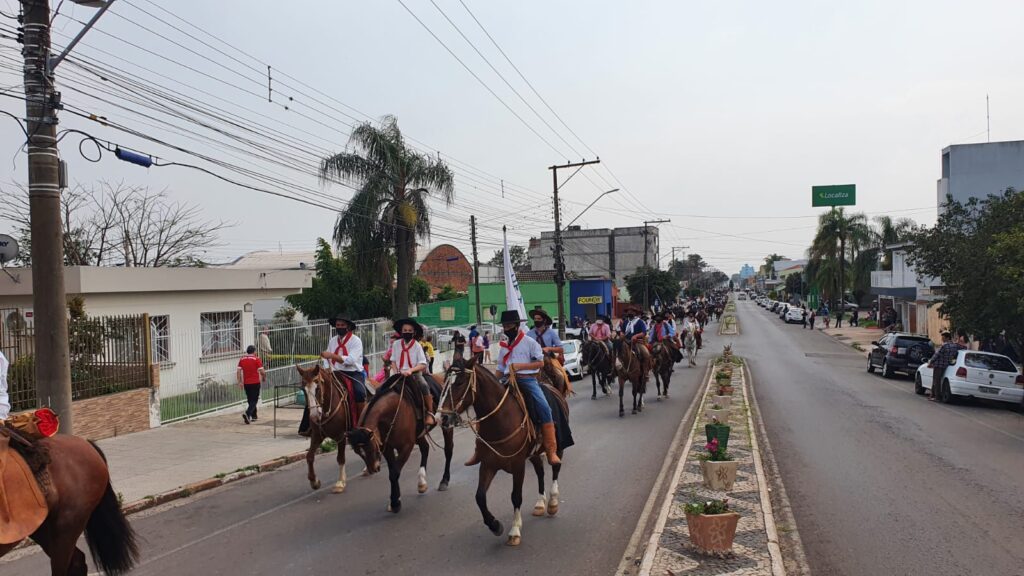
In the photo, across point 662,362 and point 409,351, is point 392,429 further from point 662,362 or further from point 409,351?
point 662,362

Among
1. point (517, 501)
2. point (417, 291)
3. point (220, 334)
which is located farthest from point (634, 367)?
point (417, 291)

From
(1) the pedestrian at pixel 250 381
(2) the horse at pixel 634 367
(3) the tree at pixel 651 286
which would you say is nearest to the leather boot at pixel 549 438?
(2) the horse at pixel 634 367

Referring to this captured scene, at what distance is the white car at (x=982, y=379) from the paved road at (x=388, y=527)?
452 inches

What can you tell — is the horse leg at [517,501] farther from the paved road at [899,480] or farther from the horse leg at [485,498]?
the paved road at [899,480]

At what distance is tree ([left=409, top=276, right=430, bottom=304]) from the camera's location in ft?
152

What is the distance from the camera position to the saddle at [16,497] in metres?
5.18

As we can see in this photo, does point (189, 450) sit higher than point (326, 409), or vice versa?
point (326, 409)

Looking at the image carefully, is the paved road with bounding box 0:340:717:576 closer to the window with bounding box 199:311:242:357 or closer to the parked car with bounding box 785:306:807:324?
the window with bounding box 199:311:242:357

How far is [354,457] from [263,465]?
1518 mm

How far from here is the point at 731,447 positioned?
37.6 ft

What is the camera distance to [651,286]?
66.1 m

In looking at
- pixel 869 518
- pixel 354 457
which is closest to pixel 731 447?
pixel 869 518

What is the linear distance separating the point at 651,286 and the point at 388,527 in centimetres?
5980

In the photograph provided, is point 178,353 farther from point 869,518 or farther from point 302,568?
point 869,518
